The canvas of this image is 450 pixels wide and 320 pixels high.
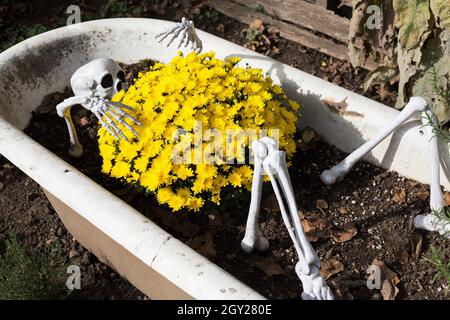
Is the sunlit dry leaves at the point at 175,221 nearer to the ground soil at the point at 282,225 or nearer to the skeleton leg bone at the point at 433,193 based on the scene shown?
the ground soil at the point at 282,225

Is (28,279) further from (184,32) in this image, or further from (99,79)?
(184,32)

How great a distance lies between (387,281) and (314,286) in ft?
1.18

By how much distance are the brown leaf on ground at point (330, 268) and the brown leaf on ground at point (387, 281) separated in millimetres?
122

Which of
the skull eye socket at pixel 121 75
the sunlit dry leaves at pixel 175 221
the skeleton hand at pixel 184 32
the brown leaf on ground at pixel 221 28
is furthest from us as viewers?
the brown leaf on ground at pixel 221 28

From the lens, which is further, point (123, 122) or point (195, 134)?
point (195, 134)

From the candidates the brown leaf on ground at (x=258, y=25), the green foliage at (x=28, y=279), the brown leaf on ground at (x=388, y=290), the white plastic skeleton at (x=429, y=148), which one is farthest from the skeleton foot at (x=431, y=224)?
the brown leaf on ground at (x=258, y=25)

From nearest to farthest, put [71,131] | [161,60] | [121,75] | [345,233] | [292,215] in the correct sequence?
[292,215] → [345,233] → [71,131] → [121,75] → [161,60]

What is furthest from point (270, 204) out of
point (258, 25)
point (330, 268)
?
point (258, 25)

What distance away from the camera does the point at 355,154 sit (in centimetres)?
231

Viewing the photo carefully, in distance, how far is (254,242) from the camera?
2.13 meters

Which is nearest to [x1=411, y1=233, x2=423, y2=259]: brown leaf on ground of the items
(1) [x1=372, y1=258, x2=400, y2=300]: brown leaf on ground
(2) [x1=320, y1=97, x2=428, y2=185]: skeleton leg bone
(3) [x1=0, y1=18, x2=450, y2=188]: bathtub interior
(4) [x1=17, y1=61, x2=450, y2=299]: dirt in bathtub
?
(4) [x1=17, y1=61, x2=450, y2=299]: dirt in bathtub

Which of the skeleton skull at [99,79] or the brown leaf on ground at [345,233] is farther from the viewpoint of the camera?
the skeleton skull at [99,79]

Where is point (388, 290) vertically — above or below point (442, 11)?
below

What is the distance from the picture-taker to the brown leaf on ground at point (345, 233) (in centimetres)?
219
